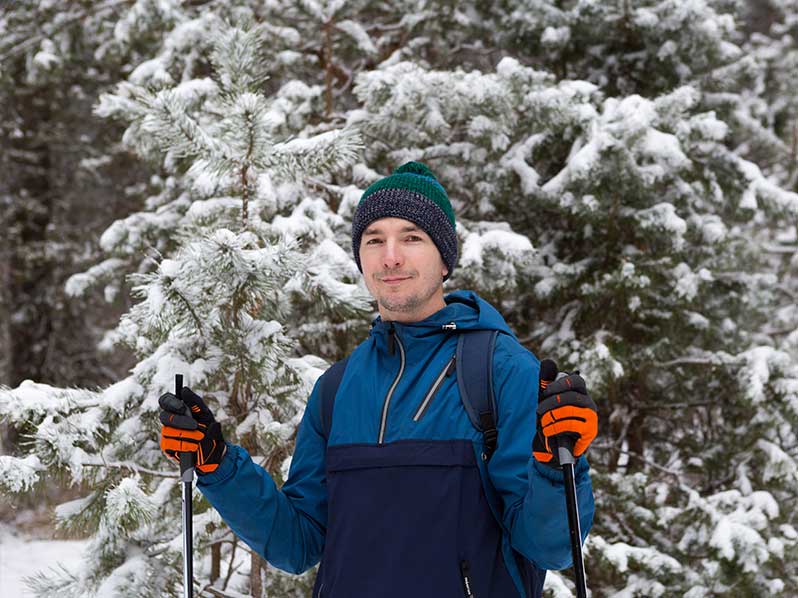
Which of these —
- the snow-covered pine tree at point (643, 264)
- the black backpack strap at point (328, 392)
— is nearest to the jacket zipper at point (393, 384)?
the black backpack strap at point (328, 392)

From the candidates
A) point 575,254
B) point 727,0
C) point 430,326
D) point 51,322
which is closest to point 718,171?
point 575,254

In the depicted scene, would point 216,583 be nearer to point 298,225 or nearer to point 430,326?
point 298,225

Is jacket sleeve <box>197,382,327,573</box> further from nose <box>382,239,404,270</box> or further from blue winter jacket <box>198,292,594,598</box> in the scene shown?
nose <box>382,239,404,270</box>

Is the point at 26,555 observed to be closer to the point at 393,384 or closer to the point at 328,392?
the point at 328,392

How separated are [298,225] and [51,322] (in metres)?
9.03

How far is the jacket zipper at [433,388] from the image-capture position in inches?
86.7

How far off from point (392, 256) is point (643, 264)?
134 inches

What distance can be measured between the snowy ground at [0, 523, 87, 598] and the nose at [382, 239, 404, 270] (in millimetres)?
6840

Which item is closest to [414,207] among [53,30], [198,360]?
[198,360]

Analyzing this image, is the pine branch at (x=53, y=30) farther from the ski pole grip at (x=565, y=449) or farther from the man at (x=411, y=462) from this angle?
the ski pole grip at (x=565, y=449)

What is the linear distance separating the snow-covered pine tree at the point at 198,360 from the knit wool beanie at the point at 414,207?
638 millimetres

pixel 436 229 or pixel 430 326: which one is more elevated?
pixel 436 229

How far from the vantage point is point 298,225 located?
169 inches

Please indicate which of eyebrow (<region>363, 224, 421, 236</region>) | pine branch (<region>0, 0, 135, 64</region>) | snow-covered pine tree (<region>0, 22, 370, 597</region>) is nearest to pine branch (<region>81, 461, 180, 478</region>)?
snow-covered pine tree (<region>0, 22, 370, 597</region>)
